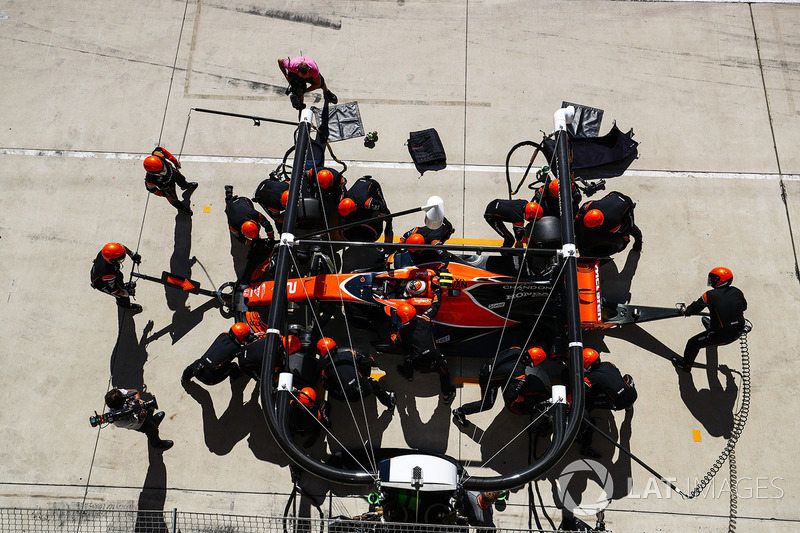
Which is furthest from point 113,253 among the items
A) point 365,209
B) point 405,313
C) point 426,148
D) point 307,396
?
point 426,148

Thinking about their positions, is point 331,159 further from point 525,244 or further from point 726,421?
point 726,421

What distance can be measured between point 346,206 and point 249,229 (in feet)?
4.69

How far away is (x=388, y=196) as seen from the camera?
920 cm

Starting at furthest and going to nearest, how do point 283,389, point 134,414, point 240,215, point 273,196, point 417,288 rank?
1. point 273,196
2. point 240,215
3. point 417,288
4. point 134,414
5. point 283,389

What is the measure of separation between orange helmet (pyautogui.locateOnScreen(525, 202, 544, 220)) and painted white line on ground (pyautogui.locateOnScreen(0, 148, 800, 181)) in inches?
67.6

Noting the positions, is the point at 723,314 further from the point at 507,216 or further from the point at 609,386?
the point at 507,216

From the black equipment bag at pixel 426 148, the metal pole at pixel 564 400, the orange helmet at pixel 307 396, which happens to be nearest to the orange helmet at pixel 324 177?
the black equipment bag at pixel 426 148

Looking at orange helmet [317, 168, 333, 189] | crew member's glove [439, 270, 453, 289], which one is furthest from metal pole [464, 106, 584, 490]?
orange helmet [317, 168, 333, 189]

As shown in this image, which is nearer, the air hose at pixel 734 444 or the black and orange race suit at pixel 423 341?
the black and orange race suit at pixel 423 341

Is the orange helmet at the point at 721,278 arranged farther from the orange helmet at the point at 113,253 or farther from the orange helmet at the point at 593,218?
the orange helmet at the point at 113,253

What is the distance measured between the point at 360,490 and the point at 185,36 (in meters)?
8.79

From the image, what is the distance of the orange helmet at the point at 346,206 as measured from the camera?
7898mm

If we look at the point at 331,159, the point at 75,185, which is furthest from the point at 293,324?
the point at 75,185

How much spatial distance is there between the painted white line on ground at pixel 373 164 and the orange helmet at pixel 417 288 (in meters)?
2.79
